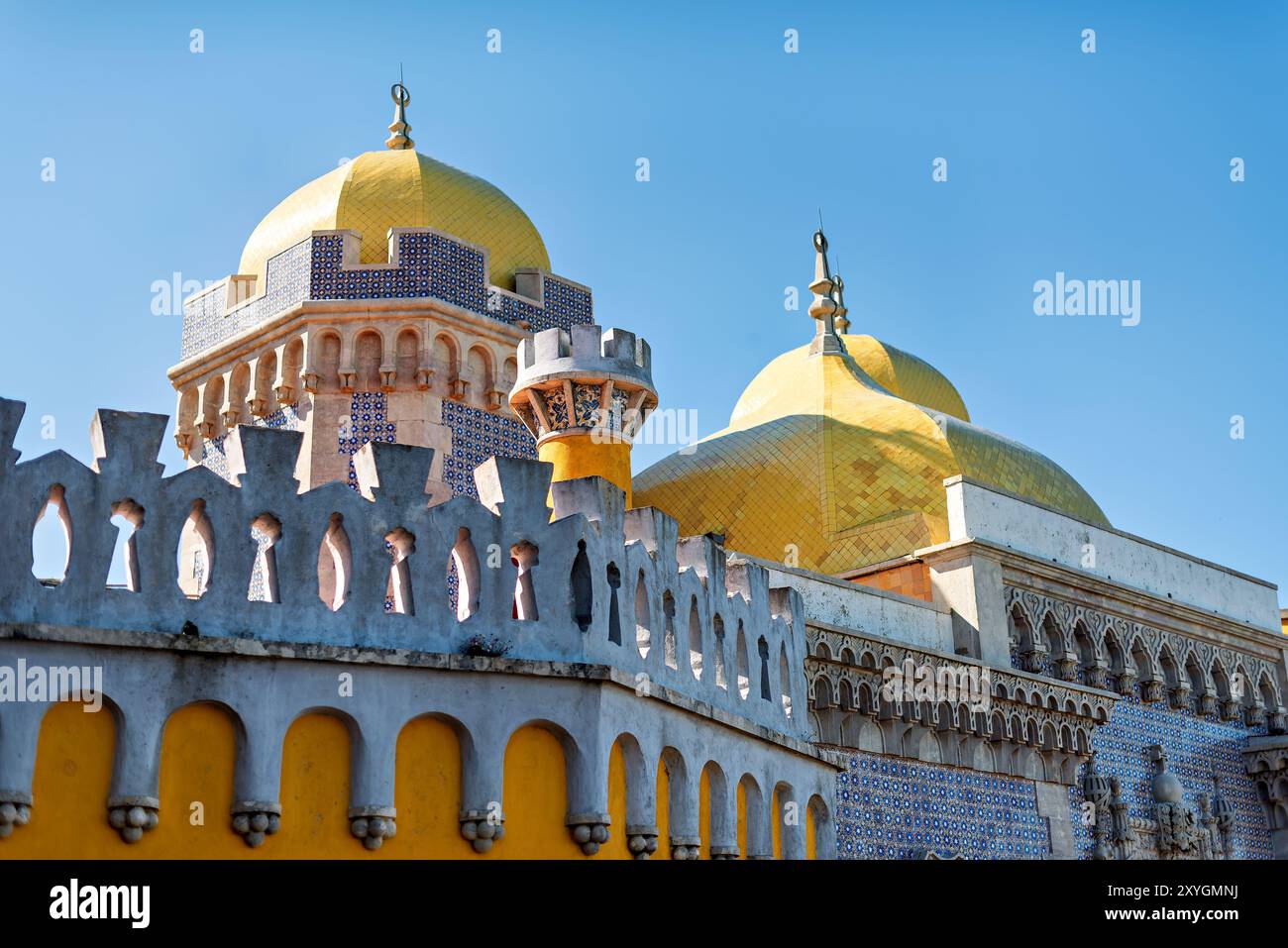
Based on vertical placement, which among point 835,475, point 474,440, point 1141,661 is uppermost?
point 835,475

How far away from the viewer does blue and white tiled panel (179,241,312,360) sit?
16531mm

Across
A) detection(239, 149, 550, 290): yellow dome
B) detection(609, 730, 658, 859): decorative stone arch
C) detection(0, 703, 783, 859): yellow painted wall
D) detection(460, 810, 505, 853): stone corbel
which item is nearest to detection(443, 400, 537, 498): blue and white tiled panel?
detection(239, 149, 550, 290): yellow dome

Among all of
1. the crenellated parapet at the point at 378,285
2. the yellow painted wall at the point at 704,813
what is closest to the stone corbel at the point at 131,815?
the yellow painted wall at the point at 704,813

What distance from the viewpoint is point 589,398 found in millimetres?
10750

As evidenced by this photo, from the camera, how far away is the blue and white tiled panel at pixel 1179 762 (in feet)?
63.5

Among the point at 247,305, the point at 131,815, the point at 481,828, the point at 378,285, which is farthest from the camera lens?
the point at 247,305

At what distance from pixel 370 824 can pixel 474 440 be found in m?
9.19

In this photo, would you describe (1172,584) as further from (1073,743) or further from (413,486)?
(413,486)

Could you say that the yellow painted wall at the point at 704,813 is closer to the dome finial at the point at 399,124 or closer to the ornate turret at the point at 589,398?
the ornate turret at the point at 589,398

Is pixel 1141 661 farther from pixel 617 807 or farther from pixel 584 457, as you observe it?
pixel 617 807

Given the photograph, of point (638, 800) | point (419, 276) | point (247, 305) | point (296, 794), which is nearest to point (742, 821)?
point (638, 800)

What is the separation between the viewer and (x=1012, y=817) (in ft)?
58.1

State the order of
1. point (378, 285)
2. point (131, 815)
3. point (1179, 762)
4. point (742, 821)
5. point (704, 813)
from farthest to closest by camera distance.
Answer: point (1179, 762), point (378, 285), point (742, 821), point (704, 813), point (131, 815)

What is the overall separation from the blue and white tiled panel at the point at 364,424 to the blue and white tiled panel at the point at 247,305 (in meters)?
1.25
